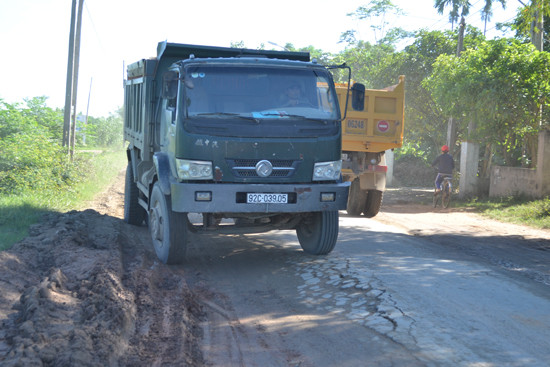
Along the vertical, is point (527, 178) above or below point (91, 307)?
above

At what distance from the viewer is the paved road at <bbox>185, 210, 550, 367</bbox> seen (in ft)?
14.6

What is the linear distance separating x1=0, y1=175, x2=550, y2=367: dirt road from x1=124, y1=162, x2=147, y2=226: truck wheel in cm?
108

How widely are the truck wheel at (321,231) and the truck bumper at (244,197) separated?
51 centimetres

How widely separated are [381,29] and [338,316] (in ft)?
157

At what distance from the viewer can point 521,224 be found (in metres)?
13.4

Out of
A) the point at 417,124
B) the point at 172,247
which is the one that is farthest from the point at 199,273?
the point at 417,124

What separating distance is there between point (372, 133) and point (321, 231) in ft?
19.5

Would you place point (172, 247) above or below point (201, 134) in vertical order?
below

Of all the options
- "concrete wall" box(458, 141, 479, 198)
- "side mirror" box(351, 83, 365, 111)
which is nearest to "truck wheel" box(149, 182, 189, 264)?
"side mirror" box(351, 83, 365, 111)

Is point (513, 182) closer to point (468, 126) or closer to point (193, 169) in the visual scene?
point (468, 126)

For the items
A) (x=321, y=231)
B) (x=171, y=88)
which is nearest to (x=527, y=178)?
(x=321, y=231)

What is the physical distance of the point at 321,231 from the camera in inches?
306

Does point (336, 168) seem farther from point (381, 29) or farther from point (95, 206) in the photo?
point (381, 29)

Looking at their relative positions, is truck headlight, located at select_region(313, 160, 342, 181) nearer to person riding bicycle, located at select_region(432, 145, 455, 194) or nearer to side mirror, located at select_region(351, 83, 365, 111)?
side mirror, located at select_region(351, 83, 365, 111)
